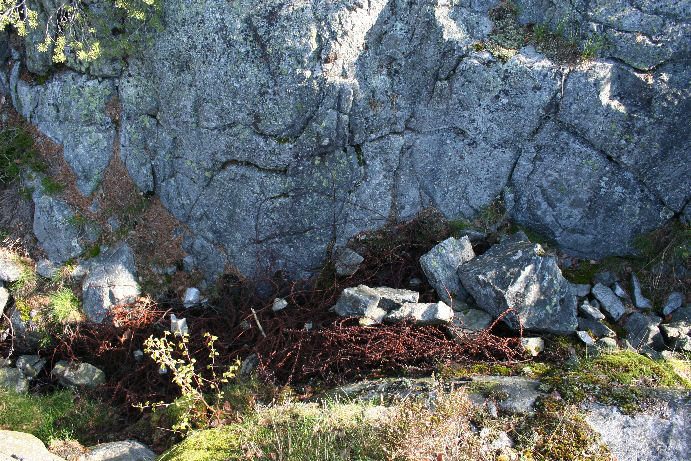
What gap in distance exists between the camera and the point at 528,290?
473cm

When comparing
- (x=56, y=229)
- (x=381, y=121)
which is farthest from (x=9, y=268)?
(x=381, y=121)

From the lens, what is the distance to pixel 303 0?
16.0 feet

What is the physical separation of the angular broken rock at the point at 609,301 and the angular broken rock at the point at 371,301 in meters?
1.92

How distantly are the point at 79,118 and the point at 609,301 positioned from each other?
629 centimetres

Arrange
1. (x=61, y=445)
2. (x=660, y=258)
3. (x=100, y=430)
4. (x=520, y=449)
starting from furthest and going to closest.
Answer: (x=660, y=258) → (x=100, y=430) → (x=61, y=445) → (x=520, y=449)

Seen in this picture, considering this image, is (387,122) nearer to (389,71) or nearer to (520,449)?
(389,71)

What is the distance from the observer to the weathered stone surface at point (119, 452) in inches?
161

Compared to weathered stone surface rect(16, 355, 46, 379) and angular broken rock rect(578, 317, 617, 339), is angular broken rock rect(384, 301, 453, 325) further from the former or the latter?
weathered stone surface rect(16, 355, 46, 379)

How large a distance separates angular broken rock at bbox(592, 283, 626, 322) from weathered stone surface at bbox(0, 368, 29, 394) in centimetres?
611

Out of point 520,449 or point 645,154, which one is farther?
point 645,154

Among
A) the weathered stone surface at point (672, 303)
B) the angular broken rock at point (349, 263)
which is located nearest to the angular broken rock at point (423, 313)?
the angular broken rock at point (349, 263)

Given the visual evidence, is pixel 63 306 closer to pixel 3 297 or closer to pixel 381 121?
pixel 3 297

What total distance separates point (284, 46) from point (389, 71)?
1.13 m

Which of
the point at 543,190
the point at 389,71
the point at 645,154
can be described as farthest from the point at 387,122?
the point at 645,154
